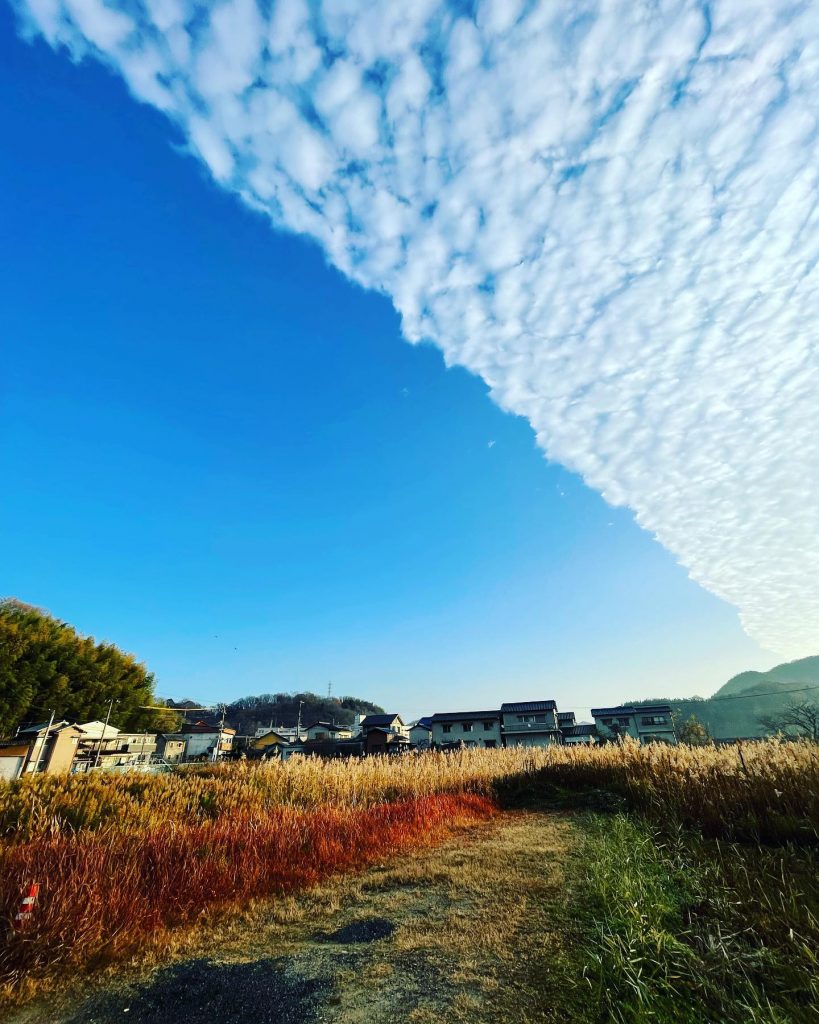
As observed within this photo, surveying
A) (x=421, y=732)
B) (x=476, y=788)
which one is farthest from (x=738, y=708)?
(x=476, y=788)

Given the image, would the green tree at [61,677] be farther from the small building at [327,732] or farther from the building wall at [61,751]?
the small building at [327,732]

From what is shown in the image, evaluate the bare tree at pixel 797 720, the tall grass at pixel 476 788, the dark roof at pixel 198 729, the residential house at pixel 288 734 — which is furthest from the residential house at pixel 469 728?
the tall grass at pixel 476 788

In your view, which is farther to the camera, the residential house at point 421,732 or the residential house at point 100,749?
the residential house at point 421,732

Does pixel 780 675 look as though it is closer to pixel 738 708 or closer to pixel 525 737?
pixel 738 708

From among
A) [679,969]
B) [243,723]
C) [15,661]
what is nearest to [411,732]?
[15,661]

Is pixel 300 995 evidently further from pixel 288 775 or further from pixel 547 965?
pixel 288 775

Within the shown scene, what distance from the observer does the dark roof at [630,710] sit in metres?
46.6

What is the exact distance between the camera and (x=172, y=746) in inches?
2055

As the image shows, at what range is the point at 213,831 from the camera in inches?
239

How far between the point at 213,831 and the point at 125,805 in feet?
9.35

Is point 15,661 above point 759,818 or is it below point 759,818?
above

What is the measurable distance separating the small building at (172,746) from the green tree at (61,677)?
1945 cm

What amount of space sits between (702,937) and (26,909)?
4.84 meters

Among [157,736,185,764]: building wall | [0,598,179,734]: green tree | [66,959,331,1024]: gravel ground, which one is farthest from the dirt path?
[157,736,185,764]: building wall
